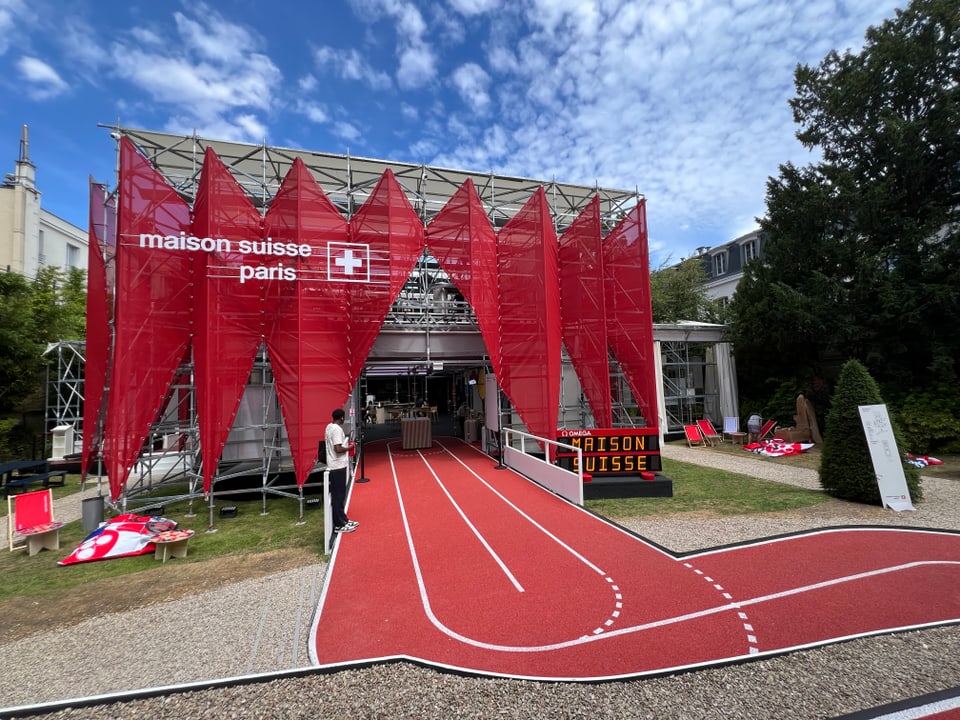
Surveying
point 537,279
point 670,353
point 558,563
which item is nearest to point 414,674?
point 558,563

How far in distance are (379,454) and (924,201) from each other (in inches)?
778

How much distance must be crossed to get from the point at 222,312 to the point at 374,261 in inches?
137

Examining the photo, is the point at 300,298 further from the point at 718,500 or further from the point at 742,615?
the point at 718,500

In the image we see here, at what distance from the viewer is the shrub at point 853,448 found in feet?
24.6

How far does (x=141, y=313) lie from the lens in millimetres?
8547

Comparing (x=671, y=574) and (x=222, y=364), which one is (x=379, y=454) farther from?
(x=671, y=574)

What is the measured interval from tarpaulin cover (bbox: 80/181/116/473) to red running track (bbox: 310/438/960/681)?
705cm

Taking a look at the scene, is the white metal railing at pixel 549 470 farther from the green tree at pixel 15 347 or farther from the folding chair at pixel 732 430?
the green tree at pixel 15 347

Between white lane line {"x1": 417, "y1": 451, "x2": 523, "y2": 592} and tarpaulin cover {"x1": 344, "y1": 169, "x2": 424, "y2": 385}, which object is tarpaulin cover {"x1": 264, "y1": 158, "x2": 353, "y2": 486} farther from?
white lane line {"x1": 417, "y1": 451, "x2": 523, "y2": 592}

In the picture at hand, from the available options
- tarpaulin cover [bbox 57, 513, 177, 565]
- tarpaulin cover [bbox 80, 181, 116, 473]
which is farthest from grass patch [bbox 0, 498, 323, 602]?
tarpaulin cover [bbox 80, 181, 116, 473]

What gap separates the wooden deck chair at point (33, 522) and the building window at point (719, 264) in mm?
33213

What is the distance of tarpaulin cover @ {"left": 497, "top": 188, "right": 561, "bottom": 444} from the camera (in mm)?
10953

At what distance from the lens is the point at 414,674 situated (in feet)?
10.7

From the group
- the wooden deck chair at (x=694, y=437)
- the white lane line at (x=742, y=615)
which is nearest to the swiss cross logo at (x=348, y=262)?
the white lane line at (x=742, y=615)
